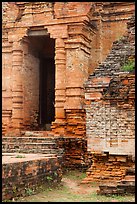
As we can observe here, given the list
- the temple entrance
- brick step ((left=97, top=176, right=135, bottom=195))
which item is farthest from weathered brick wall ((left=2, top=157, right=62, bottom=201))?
the temple entrance

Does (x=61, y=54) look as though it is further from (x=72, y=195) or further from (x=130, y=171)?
(x=72, y=195)

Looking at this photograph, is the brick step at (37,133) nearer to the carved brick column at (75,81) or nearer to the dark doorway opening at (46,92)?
the carved brick column at (75,81)

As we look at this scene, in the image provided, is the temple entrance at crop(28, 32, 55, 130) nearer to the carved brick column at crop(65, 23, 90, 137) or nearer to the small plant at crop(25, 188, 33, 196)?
the carved brick column at crop(65, 23, 90, 137)

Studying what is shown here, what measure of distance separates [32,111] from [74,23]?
12.3ft

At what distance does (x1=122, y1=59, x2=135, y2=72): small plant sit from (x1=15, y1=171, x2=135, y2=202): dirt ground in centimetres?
301

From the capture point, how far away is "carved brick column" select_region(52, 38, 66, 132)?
1404 cm

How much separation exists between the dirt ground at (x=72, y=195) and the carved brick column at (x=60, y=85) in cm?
Answer: 290

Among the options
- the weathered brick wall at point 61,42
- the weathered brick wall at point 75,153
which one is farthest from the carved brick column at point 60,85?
the weathered brick wall at point 75,153

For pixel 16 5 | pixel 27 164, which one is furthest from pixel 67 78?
pixel 27 164

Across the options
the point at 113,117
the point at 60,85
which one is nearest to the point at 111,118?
the point at 113,117

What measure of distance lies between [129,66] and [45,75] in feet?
25.2

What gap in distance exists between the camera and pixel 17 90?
1491cm

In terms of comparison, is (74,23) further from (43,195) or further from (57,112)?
(43,195)

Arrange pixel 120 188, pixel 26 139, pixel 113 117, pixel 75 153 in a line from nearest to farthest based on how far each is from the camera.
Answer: pixel 120 188, pixel 113 117, pixel 26 139, pixel 75 153
